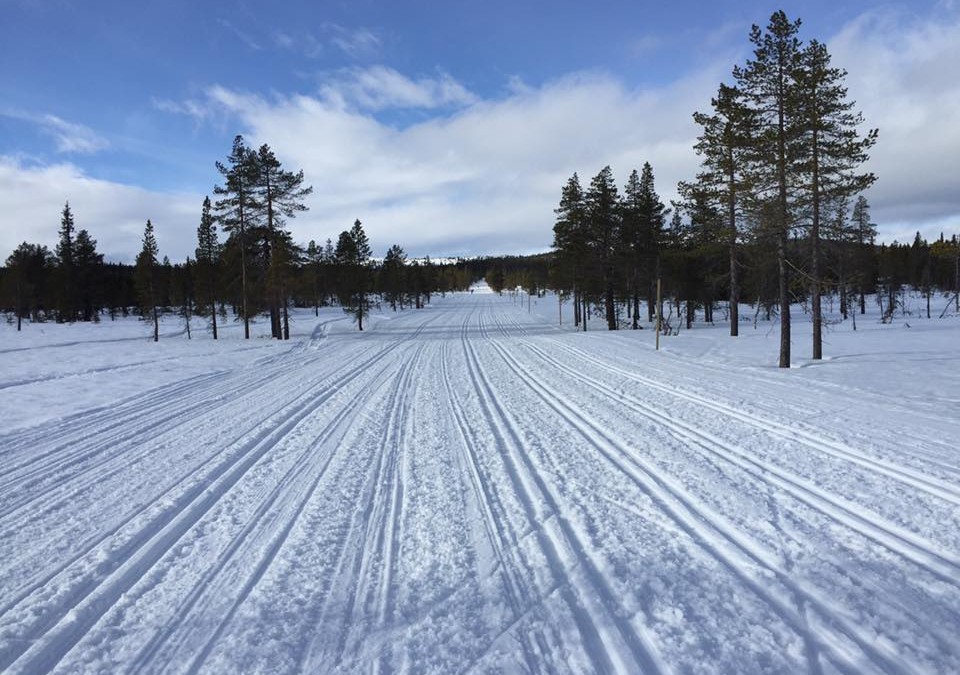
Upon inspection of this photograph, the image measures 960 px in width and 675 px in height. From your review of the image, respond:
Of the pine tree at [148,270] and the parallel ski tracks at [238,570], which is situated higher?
the pine tree at [148,270]

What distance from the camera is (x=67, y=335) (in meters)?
41.3

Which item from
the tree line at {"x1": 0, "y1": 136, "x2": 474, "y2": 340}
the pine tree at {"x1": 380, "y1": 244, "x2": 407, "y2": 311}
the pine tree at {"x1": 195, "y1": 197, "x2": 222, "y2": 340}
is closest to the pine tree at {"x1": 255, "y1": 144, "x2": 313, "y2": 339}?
the tree line at {"x1": 0, "y1": 136, "x2": 474, "y2": 340}

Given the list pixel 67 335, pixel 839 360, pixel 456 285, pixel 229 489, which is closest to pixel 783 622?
pixel 229 489

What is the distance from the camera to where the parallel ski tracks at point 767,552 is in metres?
2.87

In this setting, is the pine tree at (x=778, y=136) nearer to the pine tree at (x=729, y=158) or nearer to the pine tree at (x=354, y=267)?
the pine tree at (x=729, y=158)

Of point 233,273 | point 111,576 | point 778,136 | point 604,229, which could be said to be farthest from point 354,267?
point 111,576

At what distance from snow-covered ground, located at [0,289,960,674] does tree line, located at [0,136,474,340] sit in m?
22.3

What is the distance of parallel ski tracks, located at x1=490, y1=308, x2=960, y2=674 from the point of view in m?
2.87

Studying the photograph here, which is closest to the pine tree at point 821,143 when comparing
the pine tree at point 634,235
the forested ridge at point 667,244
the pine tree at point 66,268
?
the forested ridge at point 667,244

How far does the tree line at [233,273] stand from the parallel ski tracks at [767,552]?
27.1 metres

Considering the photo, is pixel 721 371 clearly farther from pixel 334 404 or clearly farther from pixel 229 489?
pixel 229 489

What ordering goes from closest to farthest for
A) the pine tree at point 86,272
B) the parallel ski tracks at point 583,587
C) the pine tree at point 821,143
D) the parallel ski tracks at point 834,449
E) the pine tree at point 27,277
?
the parallel ski tracks at point 583,587 → the parallel ski tracks at point 834,449 → the pine tree at point 821,143 → the pine tree at point 27,277 → the pine tree at point 86,272

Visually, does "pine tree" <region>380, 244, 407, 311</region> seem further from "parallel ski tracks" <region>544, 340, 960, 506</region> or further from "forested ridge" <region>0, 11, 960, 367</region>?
"parallel ski tracks" <region>544, 340, 960, 506</region>

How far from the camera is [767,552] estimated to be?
3.95 metres
